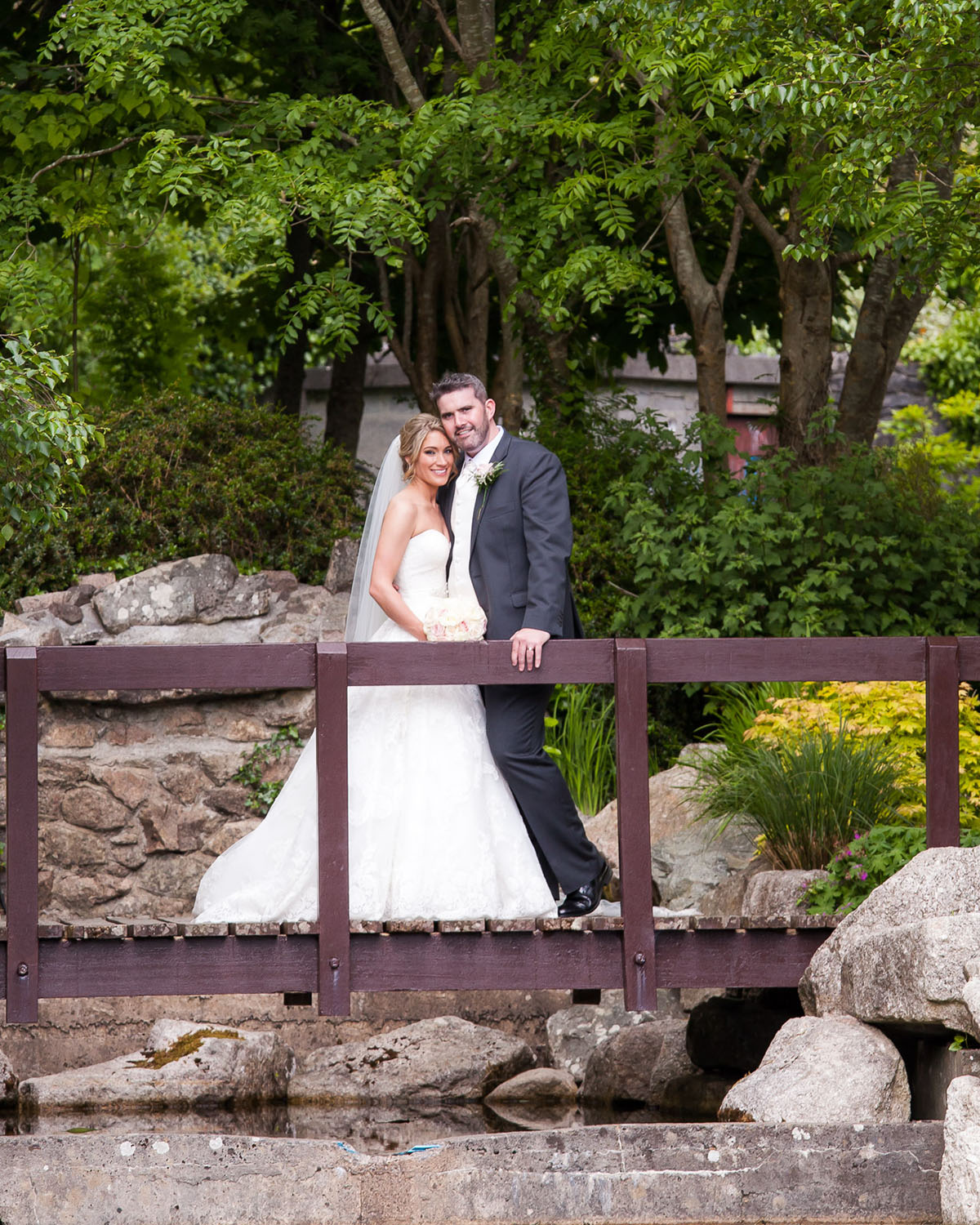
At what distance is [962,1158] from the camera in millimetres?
3896

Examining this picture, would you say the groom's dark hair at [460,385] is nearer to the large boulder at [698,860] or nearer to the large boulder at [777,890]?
the large boulder at [777,890]

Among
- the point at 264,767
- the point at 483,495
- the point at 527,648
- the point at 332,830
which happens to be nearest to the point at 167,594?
the point at 264,767

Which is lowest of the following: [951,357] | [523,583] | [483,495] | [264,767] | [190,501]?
[264,767]

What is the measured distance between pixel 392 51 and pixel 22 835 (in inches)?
224

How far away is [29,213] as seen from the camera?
852 centimetres

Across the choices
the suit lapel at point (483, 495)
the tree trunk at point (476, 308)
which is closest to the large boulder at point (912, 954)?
the suit lapel at point (483, 495)

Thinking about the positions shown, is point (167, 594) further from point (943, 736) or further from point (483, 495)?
point (943, 736)

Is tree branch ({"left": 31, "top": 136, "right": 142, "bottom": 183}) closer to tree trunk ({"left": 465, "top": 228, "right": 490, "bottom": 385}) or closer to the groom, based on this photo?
tree trunk ({"left": 465, "top": 228, "right": 490, "bottom": 385})

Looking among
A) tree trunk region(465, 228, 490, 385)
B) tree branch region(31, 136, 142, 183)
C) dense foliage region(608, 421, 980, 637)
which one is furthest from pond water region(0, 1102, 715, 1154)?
tree trunk region(465, 228, 490, 385)

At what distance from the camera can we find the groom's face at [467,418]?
5.44 m

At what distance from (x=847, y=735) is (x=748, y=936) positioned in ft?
7.04

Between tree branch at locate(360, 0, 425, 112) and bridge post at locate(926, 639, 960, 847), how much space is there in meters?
5.01

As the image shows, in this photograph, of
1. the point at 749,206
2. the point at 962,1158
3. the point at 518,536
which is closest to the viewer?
the point at 962,1158

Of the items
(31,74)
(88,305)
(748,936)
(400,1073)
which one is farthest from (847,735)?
(88,305)
